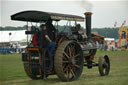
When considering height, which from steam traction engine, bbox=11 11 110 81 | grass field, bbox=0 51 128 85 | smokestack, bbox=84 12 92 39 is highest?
smokestack, bbox=84 12 92 39

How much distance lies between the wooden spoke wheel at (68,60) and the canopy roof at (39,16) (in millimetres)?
862

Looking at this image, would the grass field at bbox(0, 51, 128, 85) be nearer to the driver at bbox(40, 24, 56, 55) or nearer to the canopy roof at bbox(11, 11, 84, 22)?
the driver at bbox(40, 24, 56, 55)

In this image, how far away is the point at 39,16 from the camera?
10070 millimetres

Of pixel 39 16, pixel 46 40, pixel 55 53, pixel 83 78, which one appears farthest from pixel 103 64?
pixel 39 16

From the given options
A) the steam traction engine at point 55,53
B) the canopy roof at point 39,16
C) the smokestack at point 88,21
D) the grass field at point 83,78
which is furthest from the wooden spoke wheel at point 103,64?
the canopy roof at point 39,16

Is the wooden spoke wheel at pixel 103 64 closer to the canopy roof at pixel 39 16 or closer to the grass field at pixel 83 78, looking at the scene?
the grass field at pixel 83 78

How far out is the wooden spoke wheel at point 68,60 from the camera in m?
9.19

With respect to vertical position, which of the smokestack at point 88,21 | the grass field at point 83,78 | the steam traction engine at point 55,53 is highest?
the smokestack at point 88,21

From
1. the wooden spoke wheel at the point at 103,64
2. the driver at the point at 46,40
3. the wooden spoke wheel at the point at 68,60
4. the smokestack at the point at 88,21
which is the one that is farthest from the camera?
the smokestack at the point at 88,21

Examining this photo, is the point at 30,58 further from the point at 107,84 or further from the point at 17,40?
the point at 17,40

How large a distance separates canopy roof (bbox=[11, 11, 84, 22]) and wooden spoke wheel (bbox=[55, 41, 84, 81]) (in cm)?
86

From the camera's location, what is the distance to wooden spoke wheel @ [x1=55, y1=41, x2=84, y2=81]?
919cm

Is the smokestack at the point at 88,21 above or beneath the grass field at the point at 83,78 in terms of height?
above

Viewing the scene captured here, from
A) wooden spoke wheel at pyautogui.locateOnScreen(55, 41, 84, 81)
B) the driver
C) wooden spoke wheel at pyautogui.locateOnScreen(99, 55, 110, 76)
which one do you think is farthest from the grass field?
the driver
